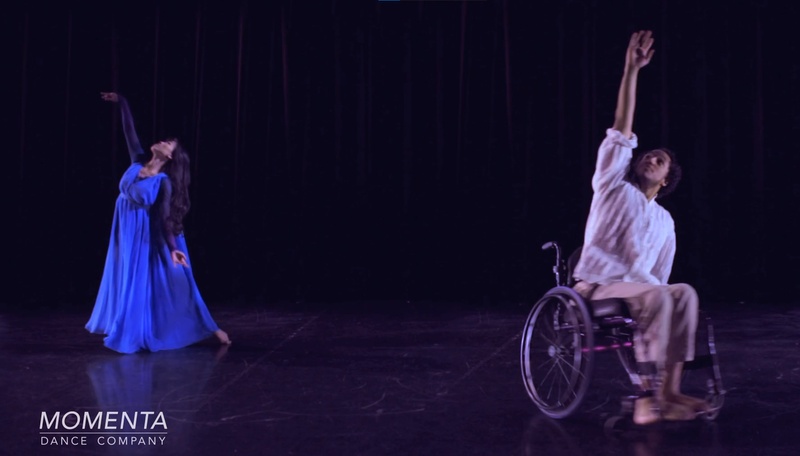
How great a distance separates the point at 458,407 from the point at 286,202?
3745 mm

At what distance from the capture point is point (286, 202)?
6.48 m

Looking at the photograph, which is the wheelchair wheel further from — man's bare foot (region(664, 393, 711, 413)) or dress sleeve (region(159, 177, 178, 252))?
dress sleeve (region(159, 177, 178, 252))

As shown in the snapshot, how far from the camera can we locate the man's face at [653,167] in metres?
2.81

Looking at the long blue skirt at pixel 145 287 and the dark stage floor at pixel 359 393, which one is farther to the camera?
the long blue skirt at pixel 145 287

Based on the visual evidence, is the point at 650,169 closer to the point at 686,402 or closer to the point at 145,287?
the point at 686,402

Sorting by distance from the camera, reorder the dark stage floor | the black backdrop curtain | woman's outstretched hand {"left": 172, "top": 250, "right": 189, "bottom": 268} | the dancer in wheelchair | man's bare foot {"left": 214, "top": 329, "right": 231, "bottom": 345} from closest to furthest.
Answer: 1. the dark stage floor
2. the dancer in wheelchair
3. woman's outstretched hand {"left": 172, "top": 250, "right": 189, "bottom": 268}
4. man's bare foot {"left": 214, "top": 329, "right": 231, "bottom": 345}
5. the black backdrop curtain

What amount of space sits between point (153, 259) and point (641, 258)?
8.28 feet

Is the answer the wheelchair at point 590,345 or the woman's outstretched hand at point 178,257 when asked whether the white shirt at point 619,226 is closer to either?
the wheelchair at point 590,345

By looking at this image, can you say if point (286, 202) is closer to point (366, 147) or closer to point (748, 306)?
point (366, 147)

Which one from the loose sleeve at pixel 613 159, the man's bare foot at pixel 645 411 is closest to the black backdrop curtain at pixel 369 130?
the loose sleeve at pixel 613 159

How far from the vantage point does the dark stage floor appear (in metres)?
2.50

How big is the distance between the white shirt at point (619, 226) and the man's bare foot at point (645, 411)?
15.6 inches

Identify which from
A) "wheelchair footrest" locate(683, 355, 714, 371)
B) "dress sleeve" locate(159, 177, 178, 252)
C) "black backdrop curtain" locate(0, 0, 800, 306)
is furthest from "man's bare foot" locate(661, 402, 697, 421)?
"black backdrop curtain" locate(0, 0, 800, 306)

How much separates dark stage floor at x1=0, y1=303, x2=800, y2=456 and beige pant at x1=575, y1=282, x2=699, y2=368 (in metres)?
0.24
